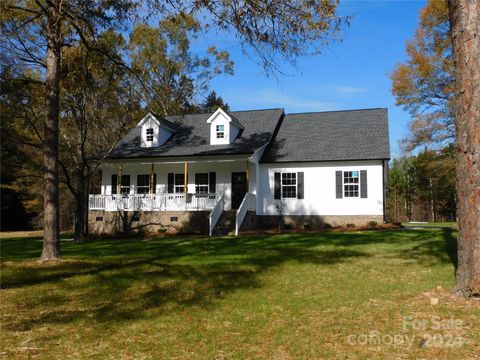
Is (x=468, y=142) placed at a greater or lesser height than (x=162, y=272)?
greater

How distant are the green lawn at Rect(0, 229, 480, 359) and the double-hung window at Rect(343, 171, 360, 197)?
980 centimetres

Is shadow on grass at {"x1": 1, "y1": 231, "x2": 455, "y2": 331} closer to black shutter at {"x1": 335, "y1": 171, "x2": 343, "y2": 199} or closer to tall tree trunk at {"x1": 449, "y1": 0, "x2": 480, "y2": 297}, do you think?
tall tree trunk at {"x1": 449, "y1": 0, "x2": 480, "y2": 297}

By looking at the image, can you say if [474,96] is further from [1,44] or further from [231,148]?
[231,148]

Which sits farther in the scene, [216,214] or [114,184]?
[114,184]

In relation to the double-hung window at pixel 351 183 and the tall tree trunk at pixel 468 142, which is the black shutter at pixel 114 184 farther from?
the tall tree trunk at pixel 468 142

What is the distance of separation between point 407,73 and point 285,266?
22.0 metres

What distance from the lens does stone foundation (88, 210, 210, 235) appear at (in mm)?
22375

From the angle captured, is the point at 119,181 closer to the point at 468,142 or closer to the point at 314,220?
the point at 314,220

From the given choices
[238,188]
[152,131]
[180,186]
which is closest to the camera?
[238,188]

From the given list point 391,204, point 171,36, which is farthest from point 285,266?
point 391,204

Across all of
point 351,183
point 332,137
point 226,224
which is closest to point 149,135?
point 226,224

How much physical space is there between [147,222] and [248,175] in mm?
5826

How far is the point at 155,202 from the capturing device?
76.7ft

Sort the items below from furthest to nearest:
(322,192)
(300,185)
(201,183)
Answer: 1. (201,183)
2. (300,185)
3. (322,192)
